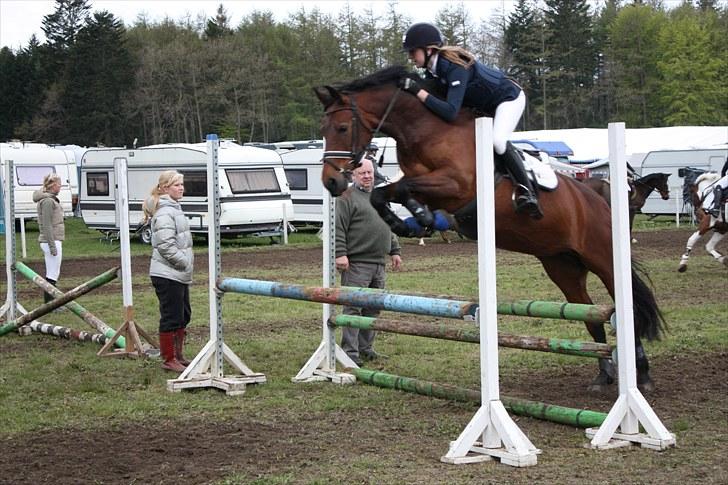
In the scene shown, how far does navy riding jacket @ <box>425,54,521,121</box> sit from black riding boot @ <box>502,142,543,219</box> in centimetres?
41

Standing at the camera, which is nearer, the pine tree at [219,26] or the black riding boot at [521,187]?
the black riding boot at [521,187]

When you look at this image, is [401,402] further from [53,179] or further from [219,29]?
[219,29]

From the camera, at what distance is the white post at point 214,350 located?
26.9ft

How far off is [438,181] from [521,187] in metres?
0.67

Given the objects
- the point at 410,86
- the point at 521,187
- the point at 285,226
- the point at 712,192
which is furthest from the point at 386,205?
the point at 285,226

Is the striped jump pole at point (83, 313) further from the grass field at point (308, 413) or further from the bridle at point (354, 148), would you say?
the bridle at point (354, 148)

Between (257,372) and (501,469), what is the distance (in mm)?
3996

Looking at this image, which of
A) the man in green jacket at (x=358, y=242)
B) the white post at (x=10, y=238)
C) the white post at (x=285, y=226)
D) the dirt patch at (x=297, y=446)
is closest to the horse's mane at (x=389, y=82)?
the man in green jacket at (x=358, y=242)

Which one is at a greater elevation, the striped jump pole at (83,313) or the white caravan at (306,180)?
the white caravan at (306,180)

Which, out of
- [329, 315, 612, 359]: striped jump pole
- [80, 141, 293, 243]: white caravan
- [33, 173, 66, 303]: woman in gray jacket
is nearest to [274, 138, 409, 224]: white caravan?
[80, 141, 293, 243]: white caravan

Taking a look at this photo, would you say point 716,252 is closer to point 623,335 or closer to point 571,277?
point 571,277

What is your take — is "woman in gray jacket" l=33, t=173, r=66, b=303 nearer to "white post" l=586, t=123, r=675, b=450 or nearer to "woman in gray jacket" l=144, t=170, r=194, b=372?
"woman in gray jacket" l=144, t=170, r=194, b=372

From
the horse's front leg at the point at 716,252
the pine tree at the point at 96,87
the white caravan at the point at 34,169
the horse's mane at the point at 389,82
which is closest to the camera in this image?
the horse's mane at the point at 389,82

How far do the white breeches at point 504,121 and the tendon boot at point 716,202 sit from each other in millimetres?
10456
